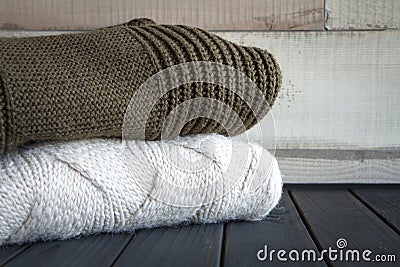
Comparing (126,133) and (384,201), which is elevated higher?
(126,133)

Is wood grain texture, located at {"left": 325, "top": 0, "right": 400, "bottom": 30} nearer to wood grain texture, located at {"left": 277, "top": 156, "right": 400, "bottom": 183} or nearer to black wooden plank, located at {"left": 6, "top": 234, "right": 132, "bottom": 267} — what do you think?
wood grain texture, located at {"left": 277, "top": 156, "right": 400, "bottom": 183}

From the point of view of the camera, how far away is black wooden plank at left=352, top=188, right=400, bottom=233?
529mm

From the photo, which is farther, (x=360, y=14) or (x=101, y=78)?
(x=360, y=14)

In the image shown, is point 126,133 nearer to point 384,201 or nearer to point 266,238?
point 266,238

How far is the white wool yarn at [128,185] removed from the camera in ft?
1.39

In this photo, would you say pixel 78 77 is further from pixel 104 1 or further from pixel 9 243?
pixel 104 1

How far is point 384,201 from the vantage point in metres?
0.63

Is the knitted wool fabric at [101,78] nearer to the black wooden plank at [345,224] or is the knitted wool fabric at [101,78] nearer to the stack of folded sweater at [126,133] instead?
the stack of folded sweater at [126,133]

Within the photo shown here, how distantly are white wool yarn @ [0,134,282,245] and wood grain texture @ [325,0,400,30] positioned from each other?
0.96ft

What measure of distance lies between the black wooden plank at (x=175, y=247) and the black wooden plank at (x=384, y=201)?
0.61 feet

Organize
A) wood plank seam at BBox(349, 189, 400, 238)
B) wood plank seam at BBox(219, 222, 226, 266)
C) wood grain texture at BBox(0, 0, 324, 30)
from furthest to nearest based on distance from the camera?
wood grain texture at BBox(0, 0, 324, 30) → wood plank seam at BBox(349, 189, 400, 238) → wood plank seam at BBox(219, 222, 226, 266)

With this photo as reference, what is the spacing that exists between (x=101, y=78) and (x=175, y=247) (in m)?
0.16

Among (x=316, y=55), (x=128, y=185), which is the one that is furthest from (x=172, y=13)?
(x=128, y=185)

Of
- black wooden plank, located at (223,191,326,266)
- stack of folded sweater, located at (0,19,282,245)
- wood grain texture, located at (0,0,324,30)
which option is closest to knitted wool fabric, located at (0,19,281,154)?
stack of folded sweater, located at (0,19,282,245)
